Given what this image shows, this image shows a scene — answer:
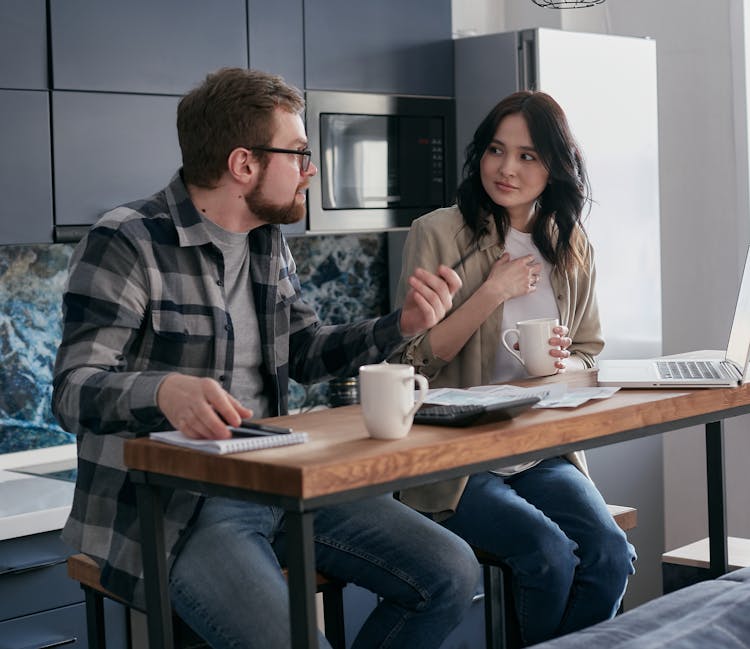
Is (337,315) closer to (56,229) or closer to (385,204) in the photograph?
(385,204)

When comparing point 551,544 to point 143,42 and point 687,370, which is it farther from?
point 143,42

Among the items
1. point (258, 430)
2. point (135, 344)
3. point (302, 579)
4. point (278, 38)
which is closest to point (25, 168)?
point (278, 38)

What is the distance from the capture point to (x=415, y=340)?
245cm

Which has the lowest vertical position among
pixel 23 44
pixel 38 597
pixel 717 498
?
pixel 38 597

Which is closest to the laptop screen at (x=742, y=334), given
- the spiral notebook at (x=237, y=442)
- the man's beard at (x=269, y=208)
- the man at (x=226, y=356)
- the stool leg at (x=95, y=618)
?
the man at (x=226, y=356)

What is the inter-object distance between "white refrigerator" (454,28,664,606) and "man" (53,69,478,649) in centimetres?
150

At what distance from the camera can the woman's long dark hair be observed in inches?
102

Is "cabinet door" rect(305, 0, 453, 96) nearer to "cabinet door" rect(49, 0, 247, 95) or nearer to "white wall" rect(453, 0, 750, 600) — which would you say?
"cabinet door" rect(49, 0, 247, 95)

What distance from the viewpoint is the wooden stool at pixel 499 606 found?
88.7 inches

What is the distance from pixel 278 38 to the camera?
3.19 metres

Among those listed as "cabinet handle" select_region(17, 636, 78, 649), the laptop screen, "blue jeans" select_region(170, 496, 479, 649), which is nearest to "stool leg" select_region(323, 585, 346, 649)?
"blue jeans" select_region(170, 496, 479, 649)

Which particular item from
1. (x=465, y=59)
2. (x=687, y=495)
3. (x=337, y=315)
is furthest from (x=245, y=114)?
(x=687, y=495)

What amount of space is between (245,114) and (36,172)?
86cm

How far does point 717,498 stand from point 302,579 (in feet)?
3.99
